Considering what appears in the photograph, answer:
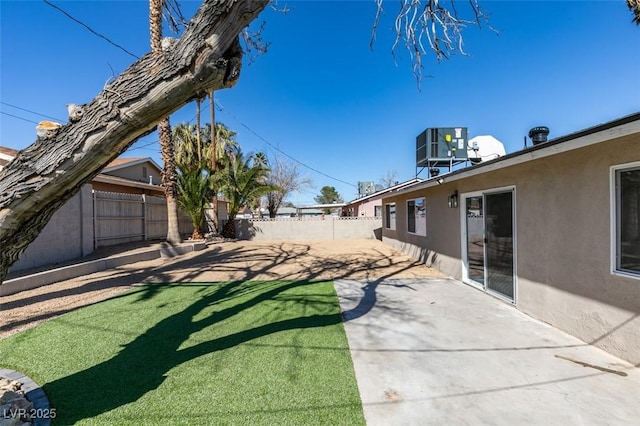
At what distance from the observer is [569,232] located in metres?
4.10

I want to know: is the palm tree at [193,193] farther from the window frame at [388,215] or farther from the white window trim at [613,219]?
the white window trim at [613,219]

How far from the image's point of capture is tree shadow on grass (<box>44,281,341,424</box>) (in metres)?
2.72

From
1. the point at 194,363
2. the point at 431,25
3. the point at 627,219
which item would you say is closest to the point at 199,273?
the point at 194,363

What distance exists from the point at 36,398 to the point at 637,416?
5.37 metres

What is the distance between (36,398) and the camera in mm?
2760

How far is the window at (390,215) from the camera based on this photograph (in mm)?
14188

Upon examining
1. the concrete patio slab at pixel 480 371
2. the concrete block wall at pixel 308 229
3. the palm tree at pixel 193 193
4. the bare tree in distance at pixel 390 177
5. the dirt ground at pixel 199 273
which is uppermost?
the bare tree in distance at pixel 390 177

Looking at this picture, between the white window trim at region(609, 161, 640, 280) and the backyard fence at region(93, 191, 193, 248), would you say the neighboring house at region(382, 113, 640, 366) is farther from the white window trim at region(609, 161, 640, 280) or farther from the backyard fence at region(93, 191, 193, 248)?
the backyard fence at region(93, 191, 193, 248)

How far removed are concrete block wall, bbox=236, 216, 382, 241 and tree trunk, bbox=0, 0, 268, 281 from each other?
56.3ft

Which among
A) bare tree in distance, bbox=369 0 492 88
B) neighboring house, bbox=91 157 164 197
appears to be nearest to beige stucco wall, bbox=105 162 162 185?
neighboring house, bbox=91 157 164 197

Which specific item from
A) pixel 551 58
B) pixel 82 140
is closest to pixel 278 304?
pixel 82 140

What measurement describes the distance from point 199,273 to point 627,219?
8742 mm

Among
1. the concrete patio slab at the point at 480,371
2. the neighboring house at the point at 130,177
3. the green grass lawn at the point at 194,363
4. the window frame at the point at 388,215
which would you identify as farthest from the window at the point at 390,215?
the neighboring house at the point at 130,177

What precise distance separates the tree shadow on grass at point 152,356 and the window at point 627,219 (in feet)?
12.3
